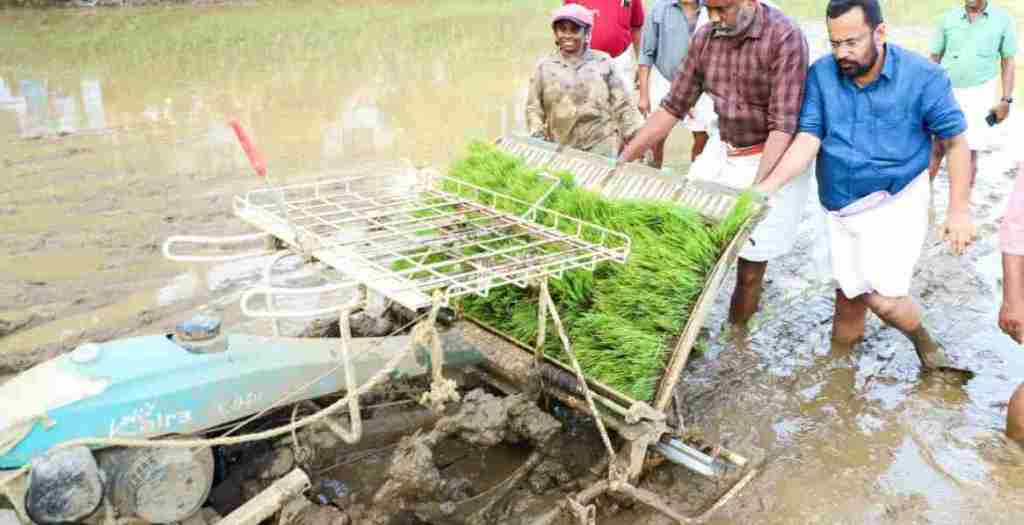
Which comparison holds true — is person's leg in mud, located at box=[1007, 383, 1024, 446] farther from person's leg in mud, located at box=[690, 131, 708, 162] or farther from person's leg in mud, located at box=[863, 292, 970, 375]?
person's leg in mud, located at box=[690, 131, 708, 162]

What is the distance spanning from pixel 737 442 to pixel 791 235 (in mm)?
1306

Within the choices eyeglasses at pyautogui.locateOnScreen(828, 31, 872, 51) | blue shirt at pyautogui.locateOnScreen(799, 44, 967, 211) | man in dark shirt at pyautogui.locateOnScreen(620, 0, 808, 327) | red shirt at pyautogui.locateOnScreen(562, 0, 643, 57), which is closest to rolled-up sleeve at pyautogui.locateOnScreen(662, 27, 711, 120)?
man in dark shirt at pyautogui.locateOnScreen(620, 0, 808, 327)

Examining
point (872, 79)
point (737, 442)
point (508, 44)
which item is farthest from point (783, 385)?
point (508, 44)

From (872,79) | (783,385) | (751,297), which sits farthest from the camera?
(751,297)

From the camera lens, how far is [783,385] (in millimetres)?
4348

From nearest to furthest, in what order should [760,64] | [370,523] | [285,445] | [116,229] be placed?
[370,523]
[285,445]
[760,64]
[116,229]

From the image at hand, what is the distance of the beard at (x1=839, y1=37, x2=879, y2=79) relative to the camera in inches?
144

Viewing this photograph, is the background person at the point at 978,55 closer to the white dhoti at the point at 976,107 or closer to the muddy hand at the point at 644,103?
the white dhoti at the point at 976,107

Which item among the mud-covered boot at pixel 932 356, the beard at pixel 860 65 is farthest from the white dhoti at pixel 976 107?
the beard at pixel 860 65

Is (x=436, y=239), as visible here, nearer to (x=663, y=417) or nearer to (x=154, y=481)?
(x=663, y=417)

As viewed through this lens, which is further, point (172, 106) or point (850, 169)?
Answer: point (172, 106)

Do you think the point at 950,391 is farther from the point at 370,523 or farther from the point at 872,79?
the point at 370,523

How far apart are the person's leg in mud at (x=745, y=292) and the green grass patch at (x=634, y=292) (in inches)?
60.2

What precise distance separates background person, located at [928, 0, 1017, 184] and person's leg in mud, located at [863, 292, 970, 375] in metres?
2.74
